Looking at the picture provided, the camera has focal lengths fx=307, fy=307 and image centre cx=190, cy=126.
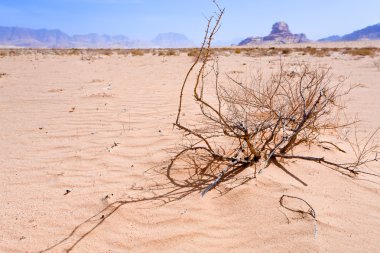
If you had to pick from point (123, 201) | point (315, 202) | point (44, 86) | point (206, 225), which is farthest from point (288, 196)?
point (44, 86)

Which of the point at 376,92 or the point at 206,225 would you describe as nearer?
the point at 206,225

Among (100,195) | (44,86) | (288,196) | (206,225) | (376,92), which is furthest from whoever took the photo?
(44,86)

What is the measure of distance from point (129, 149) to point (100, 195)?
84 centimetres

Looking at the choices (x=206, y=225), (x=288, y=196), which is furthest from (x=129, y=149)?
(x=288, y=196)

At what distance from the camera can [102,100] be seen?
5.14 m

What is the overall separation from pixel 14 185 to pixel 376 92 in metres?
6.19

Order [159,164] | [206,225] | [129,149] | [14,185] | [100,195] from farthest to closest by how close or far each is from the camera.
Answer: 1. [129,149]
2. [159,164]
3. [14,185]
4. [100,195]
5. [206,225]

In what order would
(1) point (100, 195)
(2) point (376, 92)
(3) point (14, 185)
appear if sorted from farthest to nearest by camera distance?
(2) point (376, 92) → (3) point (14, 185) → (1) point (100, 195)

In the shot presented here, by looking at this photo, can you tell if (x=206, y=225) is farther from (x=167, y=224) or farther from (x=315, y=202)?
(x=315, y=202)

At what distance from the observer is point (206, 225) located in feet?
6.14

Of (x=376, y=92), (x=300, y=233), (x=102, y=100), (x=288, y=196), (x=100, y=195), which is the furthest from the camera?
(x=376, y=92)

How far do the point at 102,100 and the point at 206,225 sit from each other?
3.77 meters

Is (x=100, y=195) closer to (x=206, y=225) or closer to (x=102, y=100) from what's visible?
(x=206, y=225)

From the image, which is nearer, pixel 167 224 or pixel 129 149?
pixel 167 224
